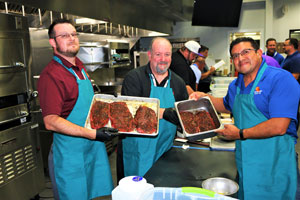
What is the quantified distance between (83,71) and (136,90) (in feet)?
1.61

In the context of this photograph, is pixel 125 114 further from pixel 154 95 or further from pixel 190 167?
pixel 190 167

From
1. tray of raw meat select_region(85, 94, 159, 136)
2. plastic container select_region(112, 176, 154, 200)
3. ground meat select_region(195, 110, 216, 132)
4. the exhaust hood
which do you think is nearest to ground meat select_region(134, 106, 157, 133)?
tray of raw meat select_region(85, 94, 159, 136)

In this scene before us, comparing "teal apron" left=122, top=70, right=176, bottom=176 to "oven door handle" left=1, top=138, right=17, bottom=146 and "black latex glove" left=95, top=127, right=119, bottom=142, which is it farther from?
"oven door handle" left=1, top=138, right=17, bottom=146

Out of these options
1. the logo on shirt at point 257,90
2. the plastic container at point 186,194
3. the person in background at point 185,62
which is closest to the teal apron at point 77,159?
the plastic container at point 186,194

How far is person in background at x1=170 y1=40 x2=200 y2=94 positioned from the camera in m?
3.72

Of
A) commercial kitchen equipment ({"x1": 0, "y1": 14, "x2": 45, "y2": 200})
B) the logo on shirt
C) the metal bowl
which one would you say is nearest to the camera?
the metal bowl

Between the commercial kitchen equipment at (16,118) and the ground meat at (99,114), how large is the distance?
124 centimetres

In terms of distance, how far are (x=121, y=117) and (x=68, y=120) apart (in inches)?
15.4

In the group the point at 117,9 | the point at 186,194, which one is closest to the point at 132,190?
the point at 186,194

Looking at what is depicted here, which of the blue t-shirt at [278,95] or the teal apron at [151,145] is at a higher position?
the blue t-shirt at [278,95]

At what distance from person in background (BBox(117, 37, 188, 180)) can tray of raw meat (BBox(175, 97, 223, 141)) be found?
0.10 m

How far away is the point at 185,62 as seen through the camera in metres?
3.81

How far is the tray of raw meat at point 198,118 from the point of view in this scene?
1811 mm

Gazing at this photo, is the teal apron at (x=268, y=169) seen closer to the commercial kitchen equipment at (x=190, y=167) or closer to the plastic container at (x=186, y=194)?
the commercial kitchen equipment at (x=190, y=167)
